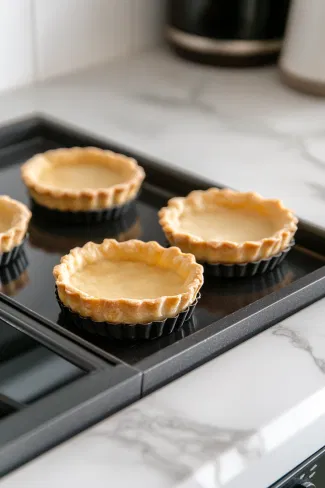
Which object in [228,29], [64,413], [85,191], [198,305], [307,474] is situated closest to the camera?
[64,413]

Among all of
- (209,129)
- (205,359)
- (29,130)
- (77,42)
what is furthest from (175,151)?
(205,359)

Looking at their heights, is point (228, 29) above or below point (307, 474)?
above

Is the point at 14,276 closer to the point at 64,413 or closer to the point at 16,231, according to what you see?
the point at 16,231

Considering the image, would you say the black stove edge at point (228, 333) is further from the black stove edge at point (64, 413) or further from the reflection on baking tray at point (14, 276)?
the reflection on baking tray at point (14, 276)

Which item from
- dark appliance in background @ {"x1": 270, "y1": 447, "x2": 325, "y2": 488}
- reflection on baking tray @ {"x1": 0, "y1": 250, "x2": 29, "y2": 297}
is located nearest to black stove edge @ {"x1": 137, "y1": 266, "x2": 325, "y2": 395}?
dark appliance in background @ {"x1": 270, "y1": 447, "x2": 325, "y2": 488}

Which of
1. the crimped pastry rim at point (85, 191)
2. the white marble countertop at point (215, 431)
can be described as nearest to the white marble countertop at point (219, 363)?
the white marble countertop at point (215, 431)

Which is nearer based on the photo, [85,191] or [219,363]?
[219,363]

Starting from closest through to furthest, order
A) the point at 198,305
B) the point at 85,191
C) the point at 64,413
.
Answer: the point at 64,413 → the point at 198,305 → the point at 85,191

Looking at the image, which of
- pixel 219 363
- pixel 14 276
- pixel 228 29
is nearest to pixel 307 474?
pixel 219 363
